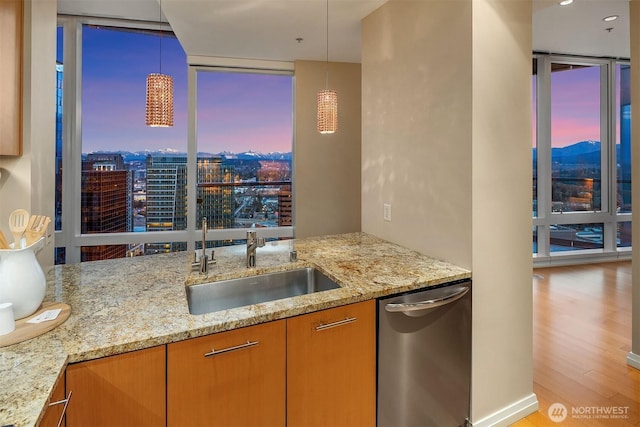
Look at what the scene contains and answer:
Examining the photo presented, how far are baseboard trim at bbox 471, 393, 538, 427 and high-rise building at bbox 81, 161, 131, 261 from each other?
152 inches

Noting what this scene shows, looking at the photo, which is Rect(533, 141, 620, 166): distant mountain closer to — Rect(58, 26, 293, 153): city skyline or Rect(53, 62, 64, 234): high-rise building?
Rect(58, 26, 293, 153): city skyline

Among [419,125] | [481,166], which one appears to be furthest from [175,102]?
[481,166]

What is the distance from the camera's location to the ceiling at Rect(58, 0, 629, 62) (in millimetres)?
2691

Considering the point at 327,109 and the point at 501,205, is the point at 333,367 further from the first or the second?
the point at 327,109

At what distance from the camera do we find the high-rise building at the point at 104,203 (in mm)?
3836

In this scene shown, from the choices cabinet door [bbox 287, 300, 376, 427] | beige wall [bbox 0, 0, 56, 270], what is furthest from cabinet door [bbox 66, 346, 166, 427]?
beige wall [bbox 0, 0, 56, 270]

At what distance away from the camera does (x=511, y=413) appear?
1975mm

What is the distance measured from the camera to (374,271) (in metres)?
1.82

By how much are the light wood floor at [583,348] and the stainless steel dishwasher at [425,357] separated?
0.61 m

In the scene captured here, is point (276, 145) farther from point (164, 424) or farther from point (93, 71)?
point (164, 424)

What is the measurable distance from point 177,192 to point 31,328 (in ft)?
10.3

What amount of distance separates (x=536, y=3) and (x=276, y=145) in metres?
3.01

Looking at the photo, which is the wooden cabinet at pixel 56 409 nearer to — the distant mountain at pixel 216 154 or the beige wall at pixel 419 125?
the beige wall at pixel 419 125

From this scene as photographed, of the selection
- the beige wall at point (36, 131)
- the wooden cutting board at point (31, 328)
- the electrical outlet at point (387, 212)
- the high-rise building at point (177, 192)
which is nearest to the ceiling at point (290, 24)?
the beige wall at point (36, 131)
